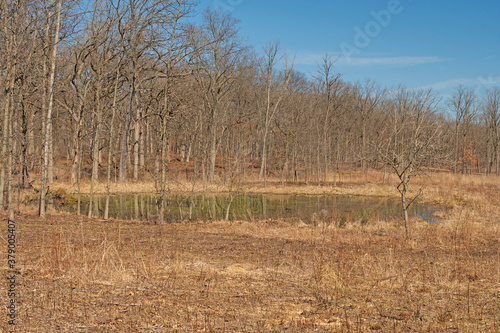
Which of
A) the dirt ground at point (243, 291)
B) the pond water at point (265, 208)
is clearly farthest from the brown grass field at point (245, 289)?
the pond water at point (265, 208)

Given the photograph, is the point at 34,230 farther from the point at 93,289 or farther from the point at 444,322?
the point at 444,322

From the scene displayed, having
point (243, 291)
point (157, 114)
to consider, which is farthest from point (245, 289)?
point (157, 114)

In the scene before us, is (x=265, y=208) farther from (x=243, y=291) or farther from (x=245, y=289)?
(x=243, y=291)

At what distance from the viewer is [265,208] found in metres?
24.3

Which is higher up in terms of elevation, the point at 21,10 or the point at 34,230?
the point at 21,10

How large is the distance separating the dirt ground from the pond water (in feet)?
28.3

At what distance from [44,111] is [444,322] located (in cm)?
1436

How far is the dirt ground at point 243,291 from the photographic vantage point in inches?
208

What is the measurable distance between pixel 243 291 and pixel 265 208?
57.6 feet

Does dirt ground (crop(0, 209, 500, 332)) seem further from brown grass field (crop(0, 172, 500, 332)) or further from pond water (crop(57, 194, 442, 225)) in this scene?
pond water (crop(57, 194, 442, 225))

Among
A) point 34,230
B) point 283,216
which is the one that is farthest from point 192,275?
point 283,216

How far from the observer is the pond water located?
795 inches

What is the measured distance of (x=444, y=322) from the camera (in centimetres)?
547

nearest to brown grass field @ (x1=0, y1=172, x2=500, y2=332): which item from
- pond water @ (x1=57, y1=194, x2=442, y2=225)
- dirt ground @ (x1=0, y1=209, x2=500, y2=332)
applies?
dirt ground @ (x1=0, y1=209, x2=500, y2=332)
